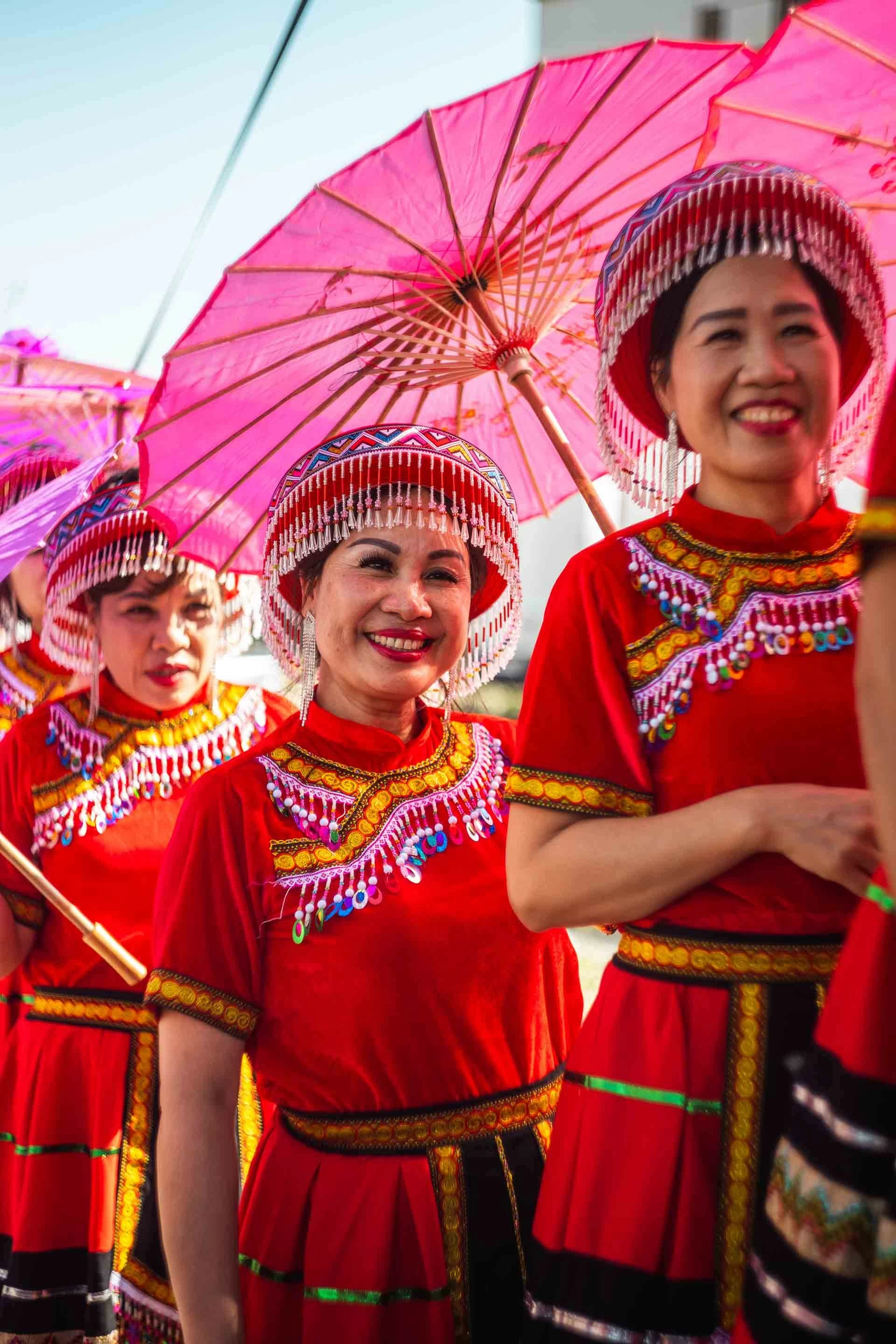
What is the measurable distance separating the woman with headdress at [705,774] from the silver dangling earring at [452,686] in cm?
74

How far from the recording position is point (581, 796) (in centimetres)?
141

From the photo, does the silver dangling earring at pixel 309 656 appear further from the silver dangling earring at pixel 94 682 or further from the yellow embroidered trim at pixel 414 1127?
the silver dangling earring at pixel 94 682

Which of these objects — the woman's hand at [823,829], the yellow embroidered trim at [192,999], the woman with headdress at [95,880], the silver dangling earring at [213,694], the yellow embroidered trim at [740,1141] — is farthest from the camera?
the silver dangling earring at [213,694]

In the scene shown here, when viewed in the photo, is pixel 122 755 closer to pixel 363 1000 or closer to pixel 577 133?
pixel 363 1000

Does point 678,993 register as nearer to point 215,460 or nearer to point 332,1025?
point 332,1025

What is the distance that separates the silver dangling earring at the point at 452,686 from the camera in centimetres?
223

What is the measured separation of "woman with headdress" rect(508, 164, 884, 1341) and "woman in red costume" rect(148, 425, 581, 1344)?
379mm

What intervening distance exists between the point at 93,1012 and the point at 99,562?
102 centimetres

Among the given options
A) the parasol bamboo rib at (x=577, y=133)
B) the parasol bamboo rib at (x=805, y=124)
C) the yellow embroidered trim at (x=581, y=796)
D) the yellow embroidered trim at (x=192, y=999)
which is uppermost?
the parasol bamboo rib at (x=577, y=133)

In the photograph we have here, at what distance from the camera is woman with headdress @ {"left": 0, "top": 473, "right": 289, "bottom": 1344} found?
2.60m

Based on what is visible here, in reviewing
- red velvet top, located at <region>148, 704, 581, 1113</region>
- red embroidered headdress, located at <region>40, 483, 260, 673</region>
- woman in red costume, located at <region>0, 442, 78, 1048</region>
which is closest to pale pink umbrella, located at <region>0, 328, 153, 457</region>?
woman in red costume, located at <region>0, 442, 78, 1048</region>

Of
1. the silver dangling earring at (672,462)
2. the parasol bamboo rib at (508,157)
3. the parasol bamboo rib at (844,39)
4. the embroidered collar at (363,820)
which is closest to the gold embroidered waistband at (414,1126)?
the embroidered collar at (363,820)

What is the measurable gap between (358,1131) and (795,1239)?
1010mm

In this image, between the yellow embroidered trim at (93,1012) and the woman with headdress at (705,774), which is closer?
the woman with headdress at (705,774)
